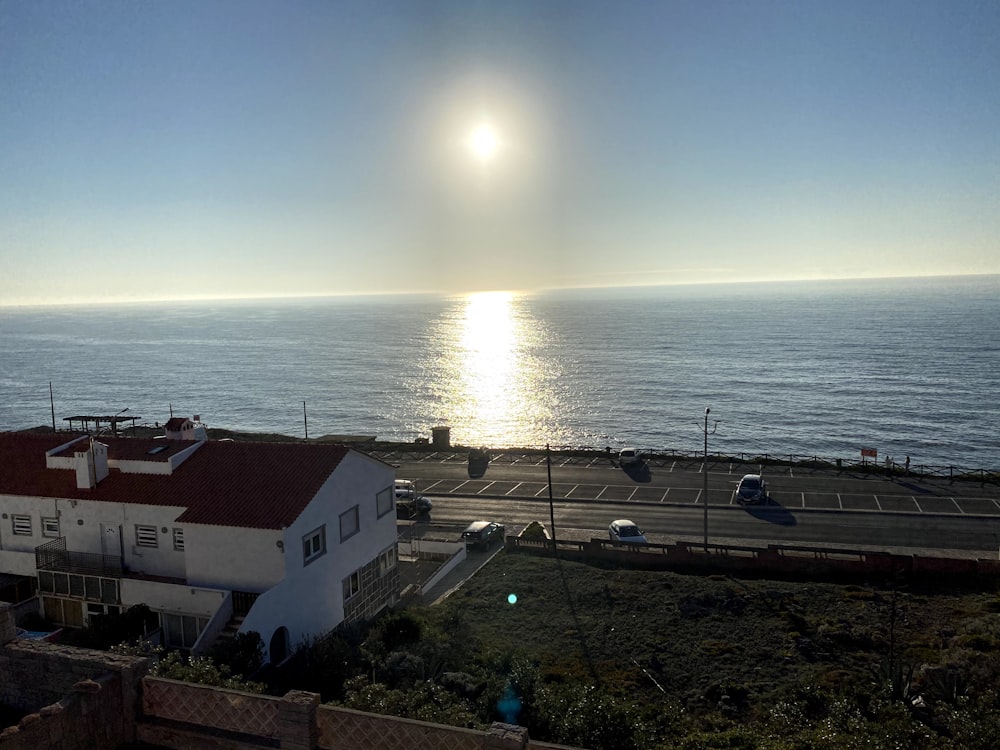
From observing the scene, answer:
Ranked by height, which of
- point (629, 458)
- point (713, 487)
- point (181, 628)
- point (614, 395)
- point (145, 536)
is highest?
point (145, 536)

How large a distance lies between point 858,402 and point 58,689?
111 m

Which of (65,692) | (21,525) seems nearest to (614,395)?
(21,525)

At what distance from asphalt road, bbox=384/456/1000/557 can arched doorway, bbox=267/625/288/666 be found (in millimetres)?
18793

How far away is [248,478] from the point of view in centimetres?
2697

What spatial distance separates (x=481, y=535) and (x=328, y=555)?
14.9 m

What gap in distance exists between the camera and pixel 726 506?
48.3 meters

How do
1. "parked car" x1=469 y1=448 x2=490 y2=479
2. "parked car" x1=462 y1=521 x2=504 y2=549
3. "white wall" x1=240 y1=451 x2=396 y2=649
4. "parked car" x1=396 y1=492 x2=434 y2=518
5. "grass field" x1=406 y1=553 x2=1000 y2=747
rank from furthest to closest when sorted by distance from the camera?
"parked car" x1=469 y1=448 x2=490 y2=479
"parked car" x1=396 y1=492 x2=434 y2=518
"parked car" x1=462 y1=521 x2=504 y2=549
"white wall" x1=240 y1=451 x2=396 y2=649
"grass field" x1=406 y1=553 x2=1000 y2=747

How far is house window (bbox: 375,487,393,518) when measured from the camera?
30.3 metres

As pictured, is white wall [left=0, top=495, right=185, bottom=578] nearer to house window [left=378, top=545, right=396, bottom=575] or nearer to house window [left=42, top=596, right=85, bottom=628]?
house window [left=42, top=596, right=85, bottom=628]

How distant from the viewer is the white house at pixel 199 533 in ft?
78.6

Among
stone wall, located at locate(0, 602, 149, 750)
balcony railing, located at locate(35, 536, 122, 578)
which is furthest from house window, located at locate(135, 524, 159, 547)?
stone wall, located at locate(0, 602, 149, 750)

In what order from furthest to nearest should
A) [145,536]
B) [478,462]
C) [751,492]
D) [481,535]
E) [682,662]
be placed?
1. [478,462]
2. [751,492]
3. [481,535]
4. [145,536]
5. [682,662]

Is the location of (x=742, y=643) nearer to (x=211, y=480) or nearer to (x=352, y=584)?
(x=352, y=584)

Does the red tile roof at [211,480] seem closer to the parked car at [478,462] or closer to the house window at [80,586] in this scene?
the house window at [80,586]
